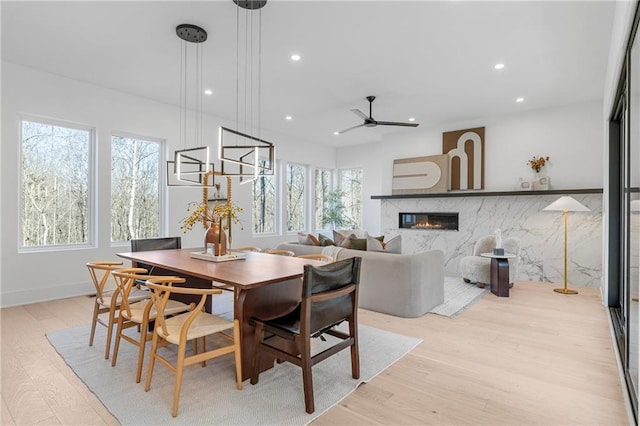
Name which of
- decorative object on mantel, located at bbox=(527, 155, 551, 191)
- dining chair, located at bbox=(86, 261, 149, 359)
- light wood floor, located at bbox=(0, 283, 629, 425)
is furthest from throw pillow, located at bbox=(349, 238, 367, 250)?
decorative object on mantel, located at bbox=(527, 155, 551, 191)

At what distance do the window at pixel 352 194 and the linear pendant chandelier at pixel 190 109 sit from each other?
4.15 meters

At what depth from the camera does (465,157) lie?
643 cm

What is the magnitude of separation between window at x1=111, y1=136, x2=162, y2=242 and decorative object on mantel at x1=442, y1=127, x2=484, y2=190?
210 inches

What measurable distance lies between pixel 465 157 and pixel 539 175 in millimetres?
1269

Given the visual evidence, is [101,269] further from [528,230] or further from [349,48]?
[528,230]

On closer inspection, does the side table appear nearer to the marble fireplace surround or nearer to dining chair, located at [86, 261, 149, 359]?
Answer: the marble fireplace surround

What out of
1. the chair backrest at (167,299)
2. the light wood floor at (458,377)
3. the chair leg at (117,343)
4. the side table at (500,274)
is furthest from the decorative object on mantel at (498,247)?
the chair leg at (117,343)

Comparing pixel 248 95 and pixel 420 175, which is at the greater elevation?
pixel 248 95

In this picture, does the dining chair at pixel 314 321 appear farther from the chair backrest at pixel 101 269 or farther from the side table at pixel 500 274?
the side table at pixel 500 274

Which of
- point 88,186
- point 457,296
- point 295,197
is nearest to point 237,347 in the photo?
point 457,296

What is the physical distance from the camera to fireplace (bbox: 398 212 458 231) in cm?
654

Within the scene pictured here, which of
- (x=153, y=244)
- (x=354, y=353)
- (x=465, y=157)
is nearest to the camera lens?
(x=354, y=353)

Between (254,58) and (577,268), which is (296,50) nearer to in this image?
(254,58)

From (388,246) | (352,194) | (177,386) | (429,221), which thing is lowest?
(177,386)
